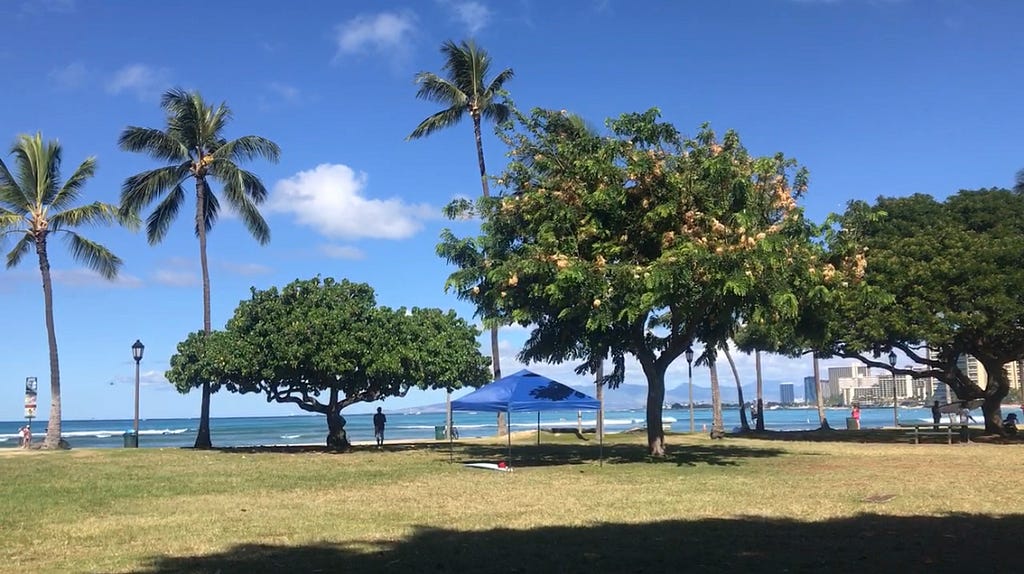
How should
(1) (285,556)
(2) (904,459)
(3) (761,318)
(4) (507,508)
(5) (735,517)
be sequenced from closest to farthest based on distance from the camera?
(1) (285,556) → (5) (735,517) → (4) (507,508) → (3) (761,318) → (2) (904,459)

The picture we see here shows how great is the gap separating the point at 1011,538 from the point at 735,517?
121 inches

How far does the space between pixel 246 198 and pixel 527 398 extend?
20.4m

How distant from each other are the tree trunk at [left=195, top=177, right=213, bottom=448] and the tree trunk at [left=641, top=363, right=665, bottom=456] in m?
18.4

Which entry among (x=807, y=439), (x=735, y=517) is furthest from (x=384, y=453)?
(x=735, y=517)

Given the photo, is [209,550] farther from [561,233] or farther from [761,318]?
[761,318]

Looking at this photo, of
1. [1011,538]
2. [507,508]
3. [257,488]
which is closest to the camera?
[1011,538]

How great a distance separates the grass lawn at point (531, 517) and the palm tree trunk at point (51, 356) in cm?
1326

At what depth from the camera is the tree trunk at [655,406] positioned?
2258 centimetres

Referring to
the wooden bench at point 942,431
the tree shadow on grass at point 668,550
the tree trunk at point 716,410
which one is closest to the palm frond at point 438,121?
the tree trunk at point 716,410

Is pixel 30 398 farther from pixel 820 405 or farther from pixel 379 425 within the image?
pixel 820 405

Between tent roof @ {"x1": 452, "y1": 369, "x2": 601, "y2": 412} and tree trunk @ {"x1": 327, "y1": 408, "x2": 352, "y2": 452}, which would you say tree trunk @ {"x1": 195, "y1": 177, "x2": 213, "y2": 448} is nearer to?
tree trunk @ {"x1": 327, "y1": 408, "x2": 352, "y2": 452}

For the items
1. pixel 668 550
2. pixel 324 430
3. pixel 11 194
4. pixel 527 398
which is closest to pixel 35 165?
pixel 11 194

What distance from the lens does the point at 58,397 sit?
34188mm

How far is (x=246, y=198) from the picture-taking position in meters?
36.0
